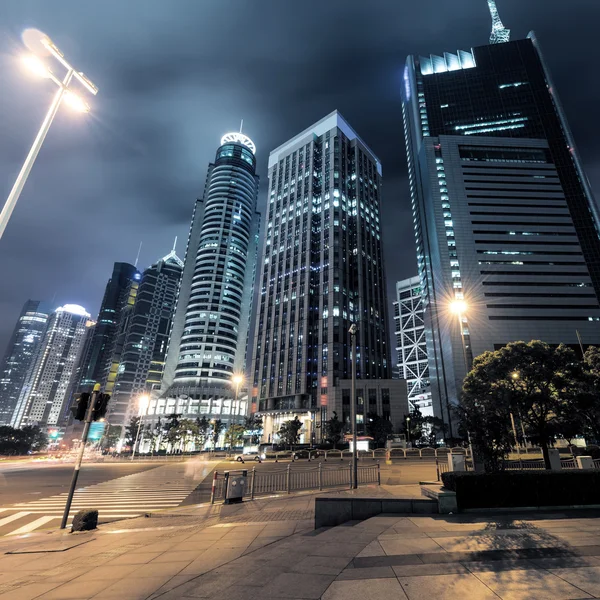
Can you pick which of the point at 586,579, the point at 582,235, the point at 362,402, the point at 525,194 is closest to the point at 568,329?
the point at 582,235

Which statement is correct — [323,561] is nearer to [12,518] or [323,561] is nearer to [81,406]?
[81,406]

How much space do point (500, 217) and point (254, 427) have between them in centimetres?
10770

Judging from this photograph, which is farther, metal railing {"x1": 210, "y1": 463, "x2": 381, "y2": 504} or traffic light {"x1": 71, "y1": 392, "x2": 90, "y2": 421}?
metal railing {"x1": 210, "y1": 463, "x2": 381, "y2": 504}

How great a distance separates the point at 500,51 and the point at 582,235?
107504mm

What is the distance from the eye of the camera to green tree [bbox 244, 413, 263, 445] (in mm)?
106506

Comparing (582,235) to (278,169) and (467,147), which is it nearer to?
(467,147)

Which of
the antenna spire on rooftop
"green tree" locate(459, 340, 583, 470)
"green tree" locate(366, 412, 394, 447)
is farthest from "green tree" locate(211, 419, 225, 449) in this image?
the antenna spire on rooftop

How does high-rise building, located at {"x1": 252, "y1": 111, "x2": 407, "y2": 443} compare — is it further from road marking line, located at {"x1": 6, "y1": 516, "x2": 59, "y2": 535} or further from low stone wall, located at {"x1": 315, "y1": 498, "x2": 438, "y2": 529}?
low stone wall, located at {"x1": 315, "y1": 498, "x2": 438, "y2": 529}

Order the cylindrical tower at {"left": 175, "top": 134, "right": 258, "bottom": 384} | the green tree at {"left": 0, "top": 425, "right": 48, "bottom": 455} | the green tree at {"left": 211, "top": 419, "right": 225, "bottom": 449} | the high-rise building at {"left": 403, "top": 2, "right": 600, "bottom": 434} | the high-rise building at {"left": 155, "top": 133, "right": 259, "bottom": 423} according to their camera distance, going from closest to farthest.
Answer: the green tree at {"left": 0, "top": 425, "right": 48, "bottom": 455} < the green tree at {"left": 211, "top": 419, "right": 225, "bottom": 449} < the high-rise building at {"left": 403, "top": 2, "right": 600, "bottom": 434} < the high-rise building at {"left": 155, "top": 133, "right": 259, "bottom": 423} < the cylindrical tower at {"left": 175, "top": 134, "right": 258, "bottom": 384}

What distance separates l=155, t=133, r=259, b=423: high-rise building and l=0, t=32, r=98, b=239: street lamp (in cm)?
11338

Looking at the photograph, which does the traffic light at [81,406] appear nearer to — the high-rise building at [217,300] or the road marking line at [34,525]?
the road marking line at [34,525]

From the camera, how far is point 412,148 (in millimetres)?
163000

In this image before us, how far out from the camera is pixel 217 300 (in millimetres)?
148500

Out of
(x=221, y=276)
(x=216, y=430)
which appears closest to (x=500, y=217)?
(x=221, y=276)
